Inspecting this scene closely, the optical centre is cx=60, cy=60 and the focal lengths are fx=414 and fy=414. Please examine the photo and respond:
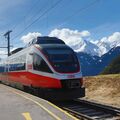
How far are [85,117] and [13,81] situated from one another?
17458 mm

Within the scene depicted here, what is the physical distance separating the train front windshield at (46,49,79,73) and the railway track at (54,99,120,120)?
78.2 inches

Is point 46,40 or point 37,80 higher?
point 46,40

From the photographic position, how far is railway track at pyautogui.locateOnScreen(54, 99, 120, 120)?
57.5 feet

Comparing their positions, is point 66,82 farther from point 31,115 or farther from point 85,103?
point 31,115

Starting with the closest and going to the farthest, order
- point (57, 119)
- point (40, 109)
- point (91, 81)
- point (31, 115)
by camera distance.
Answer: point (57, 119) < point (31, 115) < point (40, 109) < point (91, 81)

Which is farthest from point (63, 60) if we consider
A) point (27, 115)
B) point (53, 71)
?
point (27, 115)

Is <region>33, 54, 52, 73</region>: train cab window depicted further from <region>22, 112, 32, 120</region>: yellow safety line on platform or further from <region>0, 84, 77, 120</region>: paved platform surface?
<region>22, 112, 32, 120</region>: yellow safety line on platform

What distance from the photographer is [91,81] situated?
1271 inches

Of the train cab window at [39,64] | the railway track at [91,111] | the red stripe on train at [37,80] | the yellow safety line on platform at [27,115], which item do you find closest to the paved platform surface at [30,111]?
the yellow safety line on platform at [27,115]

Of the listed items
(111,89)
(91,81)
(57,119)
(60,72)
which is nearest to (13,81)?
(91,81)

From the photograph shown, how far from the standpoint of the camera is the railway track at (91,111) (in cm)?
1752

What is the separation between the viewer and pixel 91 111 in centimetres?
1966

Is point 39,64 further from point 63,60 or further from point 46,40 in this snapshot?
point 46,40

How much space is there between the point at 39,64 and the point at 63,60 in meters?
1.48
